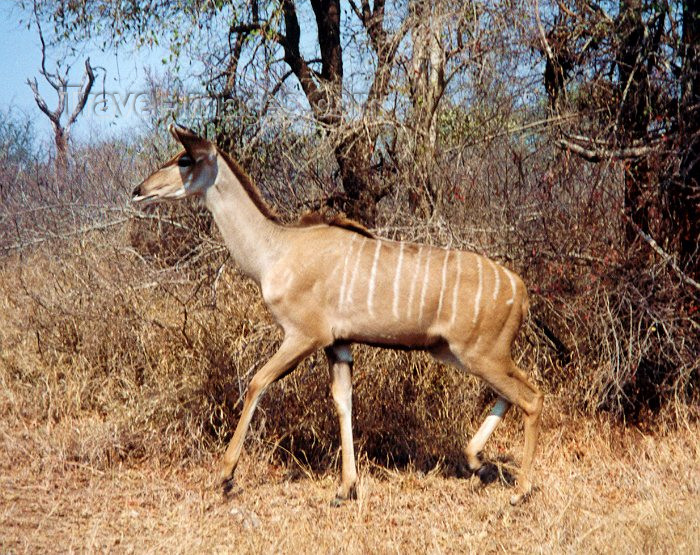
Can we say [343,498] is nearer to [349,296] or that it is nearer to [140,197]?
[349,296]

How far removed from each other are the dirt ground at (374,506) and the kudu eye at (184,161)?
177cm

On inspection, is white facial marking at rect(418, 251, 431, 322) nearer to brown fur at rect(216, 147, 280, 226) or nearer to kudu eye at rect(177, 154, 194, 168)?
brown fur at rect(216, 147, 280, 226)

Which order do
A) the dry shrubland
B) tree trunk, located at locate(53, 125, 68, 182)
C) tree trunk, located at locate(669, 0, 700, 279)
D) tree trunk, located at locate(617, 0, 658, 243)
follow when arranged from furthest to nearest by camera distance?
1. tree trunk, located at locate(53, 125, 68, 182)
2. tree trunk, located at locate(617, 0, 658, 243)
3. tree trunk, located at locate(669, 0, 700, 279)
4. the dry shrubland

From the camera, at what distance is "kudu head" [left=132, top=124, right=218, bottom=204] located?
16.4 feet

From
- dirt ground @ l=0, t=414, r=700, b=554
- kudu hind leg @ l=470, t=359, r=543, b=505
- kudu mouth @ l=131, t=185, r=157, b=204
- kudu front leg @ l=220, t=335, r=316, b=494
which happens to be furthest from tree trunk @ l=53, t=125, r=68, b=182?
kudu hind leg @ l=470, t=359, r=543, b=505

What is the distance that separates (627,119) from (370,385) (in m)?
2.55

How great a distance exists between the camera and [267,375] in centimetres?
481

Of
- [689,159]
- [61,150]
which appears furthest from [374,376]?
[61,150]

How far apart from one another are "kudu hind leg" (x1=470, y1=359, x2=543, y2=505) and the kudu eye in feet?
6.27

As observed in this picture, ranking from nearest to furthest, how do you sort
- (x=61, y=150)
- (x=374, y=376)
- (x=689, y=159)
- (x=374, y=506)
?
(x=374, y=506)
(x=374, y=376)
(x=689, y=159)
(x=61, y=150)

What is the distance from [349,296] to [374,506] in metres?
1.15

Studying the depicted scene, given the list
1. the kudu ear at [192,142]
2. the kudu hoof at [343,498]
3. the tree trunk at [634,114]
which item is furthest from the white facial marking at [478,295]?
the kudu ear at [192,142]

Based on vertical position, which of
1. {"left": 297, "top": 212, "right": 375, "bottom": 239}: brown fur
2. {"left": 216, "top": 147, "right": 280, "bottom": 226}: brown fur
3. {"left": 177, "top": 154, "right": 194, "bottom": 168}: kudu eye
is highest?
{"left": 177, "top": 154, "right": 194, "bottom": 168}: kudu eye

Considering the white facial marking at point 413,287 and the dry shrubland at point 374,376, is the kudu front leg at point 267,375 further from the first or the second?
the white facial marking at point 413,287
